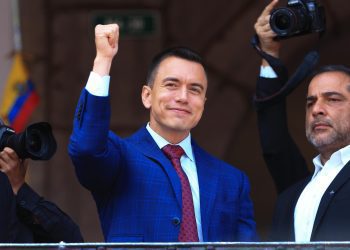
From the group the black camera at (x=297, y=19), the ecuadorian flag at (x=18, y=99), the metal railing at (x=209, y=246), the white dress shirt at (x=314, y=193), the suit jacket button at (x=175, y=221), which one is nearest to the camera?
A: the metal railing at (x=209, y=246)

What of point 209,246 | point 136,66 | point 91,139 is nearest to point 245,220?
point 91,139

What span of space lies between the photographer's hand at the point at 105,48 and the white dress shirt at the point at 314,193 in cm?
89

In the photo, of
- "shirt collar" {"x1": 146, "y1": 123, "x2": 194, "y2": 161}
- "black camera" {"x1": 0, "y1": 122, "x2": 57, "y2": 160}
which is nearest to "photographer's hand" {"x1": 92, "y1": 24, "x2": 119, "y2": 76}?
"black camera" {"x1": 0, "y1": 122, "x2": 57, "y2": 160}

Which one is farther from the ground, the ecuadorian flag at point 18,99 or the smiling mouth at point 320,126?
the ecuadorian flag at point 18,99

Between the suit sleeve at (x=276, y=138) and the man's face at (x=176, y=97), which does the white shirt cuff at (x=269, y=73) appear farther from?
the man's face at (x=176, y=97)

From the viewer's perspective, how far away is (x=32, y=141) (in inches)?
149

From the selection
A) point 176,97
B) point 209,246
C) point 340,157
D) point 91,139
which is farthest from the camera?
point 340,157

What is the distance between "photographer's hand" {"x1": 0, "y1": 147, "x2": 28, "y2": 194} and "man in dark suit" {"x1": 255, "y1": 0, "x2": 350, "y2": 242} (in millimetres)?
920

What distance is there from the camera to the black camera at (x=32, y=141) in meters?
3.77

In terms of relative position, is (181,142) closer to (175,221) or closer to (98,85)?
(175,221)

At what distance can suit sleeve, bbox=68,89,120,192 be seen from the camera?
11.8 feet

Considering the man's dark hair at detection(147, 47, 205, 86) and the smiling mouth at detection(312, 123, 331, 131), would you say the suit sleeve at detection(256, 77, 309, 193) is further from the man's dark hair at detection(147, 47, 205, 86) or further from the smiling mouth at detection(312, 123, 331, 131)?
the man's dark hair at detection(147, 47, 205, 86)

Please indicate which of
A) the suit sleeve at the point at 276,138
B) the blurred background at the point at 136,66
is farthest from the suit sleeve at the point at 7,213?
the blurred background at the point at 136,66

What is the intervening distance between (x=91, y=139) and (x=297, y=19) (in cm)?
104
